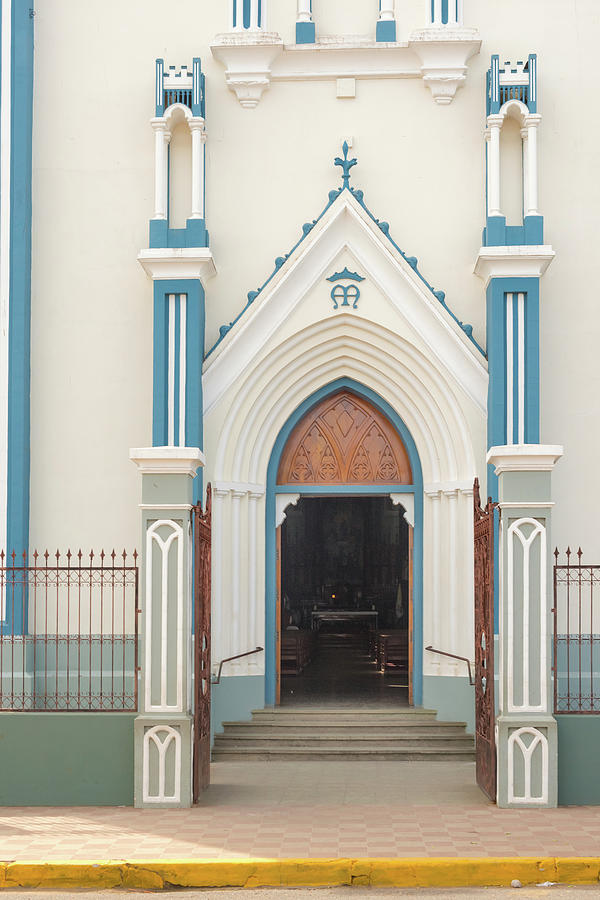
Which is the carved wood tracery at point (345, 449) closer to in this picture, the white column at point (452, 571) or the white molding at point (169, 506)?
the white column at point (452, 571)

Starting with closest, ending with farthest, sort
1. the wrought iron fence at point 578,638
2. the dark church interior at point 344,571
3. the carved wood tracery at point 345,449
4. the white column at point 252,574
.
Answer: the wrought iron fence at point 578,638 < the white column at point 252,574 < the carved wood tracery at point 345,449 < the dark church interior at point 344,571

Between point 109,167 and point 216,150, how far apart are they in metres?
1.23

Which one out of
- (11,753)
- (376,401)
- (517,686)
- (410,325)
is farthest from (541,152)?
(11,753)

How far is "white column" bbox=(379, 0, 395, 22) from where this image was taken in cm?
1293

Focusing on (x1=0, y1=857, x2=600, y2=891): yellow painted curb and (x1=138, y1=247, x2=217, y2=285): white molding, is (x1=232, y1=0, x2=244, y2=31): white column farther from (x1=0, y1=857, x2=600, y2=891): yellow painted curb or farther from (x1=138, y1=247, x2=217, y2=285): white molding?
(x1=0, y1=857, x2=600, y2=891): yellow painted curb

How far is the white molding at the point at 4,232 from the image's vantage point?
1250cm

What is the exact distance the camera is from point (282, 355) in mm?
12688

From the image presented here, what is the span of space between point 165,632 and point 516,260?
17.9ft

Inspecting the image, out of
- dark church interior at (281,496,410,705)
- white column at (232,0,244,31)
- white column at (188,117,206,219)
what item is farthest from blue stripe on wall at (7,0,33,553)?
dark church interior at (281,496,410,705)

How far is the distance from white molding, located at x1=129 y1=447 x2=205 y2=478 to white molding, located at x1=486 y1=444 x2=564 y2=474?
2536mm

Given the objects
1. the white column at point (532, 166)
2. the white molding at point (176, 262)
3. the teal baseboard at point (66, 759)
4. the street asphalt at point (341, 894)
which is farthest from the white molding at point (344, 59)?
the street asphalt at point (341, 894)

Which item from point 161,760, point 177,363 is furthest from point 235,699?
point 177,363

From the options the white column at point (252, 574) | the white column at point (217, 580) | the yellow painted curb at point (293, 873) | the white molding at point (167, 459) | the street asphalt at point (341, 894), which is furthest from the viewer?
the white column at point (252, 574)

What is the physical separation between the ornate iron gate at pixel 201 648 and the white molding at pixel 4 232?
3003 mm
